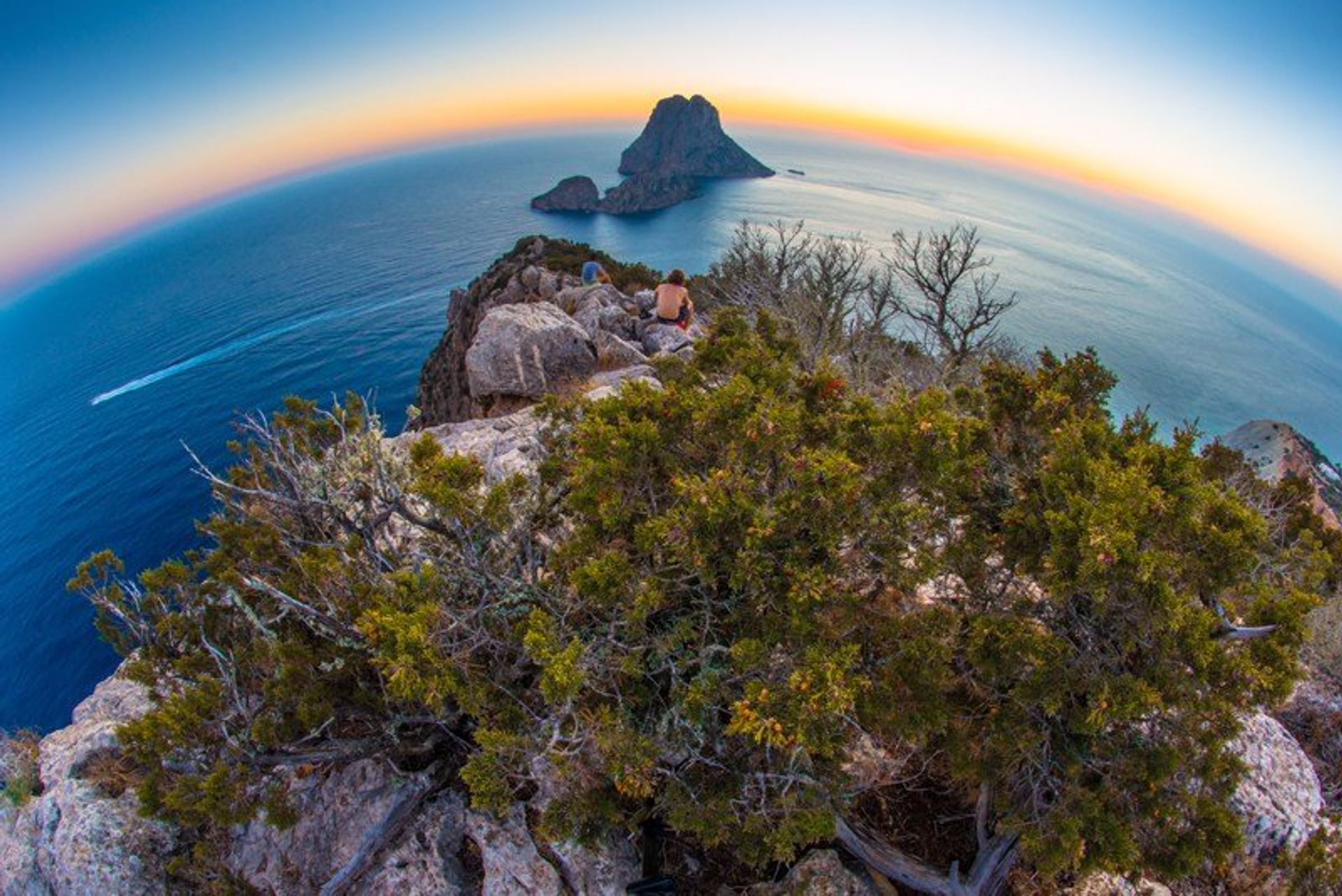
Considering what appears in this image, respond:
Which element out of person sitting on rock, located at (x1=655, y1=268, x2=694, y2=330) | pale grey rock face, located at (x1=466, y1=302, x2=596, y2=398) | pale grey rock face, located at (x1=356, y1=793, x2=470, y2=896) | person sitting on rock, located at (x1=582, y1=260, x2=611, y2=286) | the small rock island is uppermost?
the small rock island

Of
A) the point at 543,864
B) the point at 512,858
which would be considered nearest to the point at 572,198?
the point at 512,858

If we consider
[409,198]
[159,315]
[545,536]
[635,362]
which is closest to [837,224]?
[635,362]

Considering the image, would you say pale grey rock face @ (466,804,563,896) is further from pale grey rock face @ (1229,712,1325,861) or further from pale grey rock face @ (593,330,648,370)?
pale grey rock face @ (593,330,648,370)

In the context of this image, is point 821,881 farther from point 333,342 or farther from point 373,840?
point 333,342

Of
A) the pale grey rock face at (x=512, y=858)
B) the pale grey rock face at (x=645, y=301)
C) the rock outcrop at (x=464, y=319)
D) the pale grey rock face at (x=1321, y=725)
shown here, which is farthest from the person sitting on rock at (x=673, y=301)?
the pale grey rock face at (x=1321, y=725)

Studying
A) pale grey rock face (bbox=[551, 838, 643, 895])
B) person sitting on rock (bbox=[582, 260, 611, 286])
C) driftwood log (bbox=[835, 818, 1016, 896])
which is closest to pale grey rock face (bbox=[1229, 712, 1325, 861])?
driftwood log (bbox=[835, 818, 1016, 896])

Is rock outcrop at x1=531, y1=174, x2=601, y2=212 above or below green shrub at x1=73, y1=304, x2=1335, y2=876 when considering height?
above

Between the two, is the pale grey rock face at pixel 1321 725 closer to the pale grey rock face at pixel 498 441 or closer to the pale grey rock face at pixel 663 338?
the pale grey rock face at pixel 498 441
